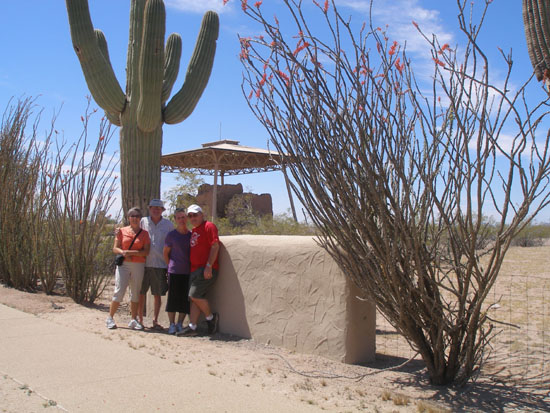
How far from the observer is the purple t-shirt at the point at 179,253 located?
7801mm

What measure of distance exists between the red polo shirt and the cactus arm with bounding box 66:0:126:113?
139 inches

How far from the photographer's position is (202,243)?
25.1 feet

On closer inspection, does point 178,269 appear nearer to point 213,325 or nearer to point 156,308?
point 156,308

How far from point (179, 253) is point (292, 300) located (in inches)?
77.1

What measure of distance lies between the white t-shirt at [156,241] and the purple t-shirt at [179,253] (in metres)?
0.32

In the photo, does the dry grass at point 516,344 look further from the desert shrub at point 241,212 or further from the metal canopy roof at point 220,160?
the metal canopy roof at point 220,160

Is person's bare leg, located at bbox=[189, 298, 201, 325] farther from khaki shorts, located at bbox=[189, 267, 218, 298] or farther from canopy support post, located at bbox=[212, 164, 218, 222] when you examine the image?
canopy support post, located at bbox=[212, 164, 218, 222]

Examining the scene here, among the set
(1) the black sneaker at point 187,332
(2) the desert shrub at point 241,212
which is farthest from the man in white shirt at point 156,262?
(2) the desert shrub at point 241,212

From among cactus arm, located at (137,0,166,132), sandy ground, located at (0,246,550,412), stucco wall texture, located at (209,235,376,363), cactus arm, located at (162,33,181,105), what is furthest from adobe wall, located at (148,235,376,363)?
cactus arm, located at (162,33,181,105)

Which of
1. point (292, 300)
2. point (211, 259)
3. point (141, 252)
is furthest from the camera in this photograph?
point (141, 252)

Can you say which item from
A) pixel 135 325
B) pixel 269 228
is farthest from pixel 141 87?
pixel 269 228

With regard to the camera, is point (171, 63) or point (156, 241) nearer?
point (156, 241)

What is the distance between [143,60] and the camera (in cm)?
938

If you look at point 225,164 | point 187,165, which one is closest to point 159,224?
point 225,164
